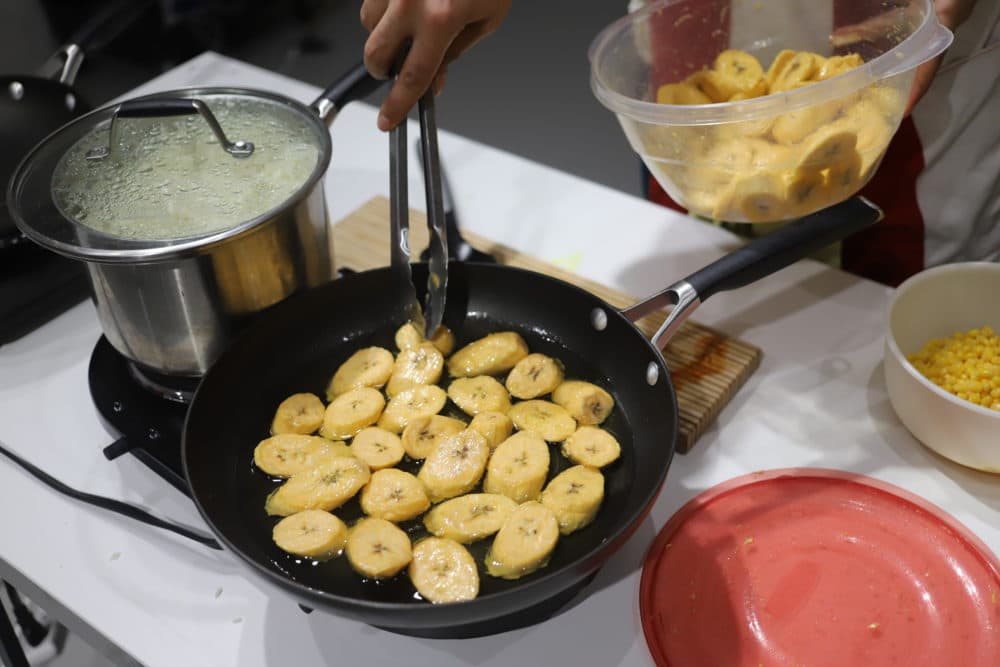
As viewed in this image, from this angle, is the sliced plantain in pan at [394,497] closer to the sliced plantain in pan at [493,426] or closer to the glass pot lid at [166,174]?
the sliced plantain in pan at [493,426]

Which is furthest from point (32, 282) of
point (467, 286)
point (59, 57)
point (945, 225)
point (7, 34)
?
point (7, 34)

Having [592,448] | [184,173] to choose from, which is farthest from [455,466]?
[184,173]

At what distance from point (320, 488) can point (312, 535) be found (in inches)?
2.9

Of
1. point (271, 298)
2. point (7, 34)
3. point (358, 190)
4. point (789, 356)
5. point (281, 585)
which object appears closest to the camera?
point (281, 585)

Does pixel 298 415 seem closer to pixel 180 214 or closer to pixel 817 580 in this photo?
pixel 180 214

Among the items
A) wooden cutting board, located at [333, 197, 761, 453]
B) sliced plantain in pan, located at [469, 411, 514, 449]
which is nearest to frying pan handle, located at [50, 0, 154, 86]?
wooden cutting board, located at [333, 197, 761, 453]

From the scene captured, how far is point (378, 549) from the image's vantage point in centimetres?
98

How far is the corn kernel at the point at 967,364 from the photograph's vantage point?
3.70ft

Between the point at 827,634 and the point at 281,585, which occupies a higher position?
the point at 281,585

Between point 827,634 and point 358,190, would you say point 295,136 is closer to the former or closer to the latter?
point 358,190

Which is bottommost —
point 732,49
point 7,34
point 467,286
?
point 7,34

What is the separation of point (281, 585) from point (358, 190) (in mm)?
1099

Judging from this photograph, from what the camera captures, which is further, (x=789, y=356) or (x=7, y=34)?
(x=7, y=34)

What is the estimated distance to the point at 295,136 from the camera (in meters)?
1.26
